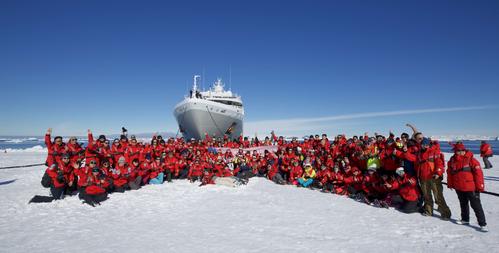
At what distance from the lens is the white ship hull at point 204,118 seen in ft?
88.8

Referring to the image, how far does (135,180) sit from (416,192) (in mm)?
8686

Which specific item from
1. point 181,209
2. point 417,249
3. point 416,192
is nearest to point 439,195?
point 416,192

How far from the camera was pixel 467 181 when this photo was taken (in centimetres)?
575

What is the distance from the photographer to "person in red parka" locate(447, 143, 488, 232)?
18.4 ft

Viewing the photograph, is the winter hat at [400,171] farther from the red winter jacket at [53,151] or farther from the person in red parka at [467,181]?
the red winter jacket at [53,151]

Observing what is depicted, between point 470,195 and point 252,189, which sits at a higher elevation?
point 470,195

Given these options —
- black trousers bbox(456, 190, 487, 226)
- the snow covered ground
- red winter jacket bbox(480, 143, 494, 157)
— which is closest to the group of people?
black trousers bbox(456, 190, 487, 226)

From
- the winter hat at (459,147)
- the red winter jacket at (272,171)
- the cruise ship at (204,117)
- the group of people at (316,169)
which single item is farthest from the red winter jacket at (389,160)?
the cruise ship at (204,117)

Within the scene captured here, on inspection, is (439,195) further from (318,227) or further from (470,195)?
(318,227)

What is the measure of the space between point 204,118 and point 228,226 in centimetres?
2216

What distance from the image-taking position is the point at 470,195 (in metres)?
5.73

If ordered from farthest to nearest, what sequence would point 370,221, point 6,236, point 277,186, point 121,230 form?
point 277,186, point 370,221, point 121,230, point 6,236

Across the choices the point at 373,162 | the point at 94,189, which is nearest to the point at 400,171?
the point at 373,162

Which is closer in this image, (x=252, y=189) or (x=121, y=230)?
(x=121, y=230)
